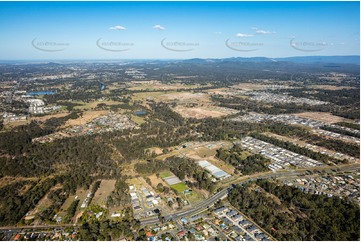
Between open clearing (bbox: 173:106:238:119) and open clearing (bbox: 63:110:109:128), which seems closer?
open clearing (bbox: 63:110:109:128)

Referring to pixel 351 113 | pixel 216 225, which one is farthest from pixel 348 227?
pixel 351 113

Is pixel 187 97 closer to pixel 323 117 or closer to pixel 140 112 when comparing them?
pixel 140 112

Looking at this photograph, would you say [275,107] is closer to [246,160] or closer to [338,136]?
[338,136]

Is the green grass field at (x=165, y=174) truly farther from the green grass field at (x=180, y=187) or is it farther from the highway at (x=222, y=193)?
the highway at (x=222, y=193)

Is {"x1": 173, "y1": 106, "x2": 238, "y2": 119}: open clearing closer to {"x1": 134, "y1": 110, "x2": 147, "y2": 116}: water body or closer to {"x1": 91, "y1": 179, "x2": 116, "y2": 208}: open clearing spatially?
{"x1": 134, "y1": 110, "x2": 147, "y2": 116}: water body

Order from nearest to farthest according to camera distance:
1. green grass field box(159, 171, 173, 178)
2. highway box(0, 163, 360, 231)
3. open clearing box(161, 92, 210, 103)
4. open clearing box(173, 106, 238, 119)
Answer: highway box(0, 163, 360, 231) → green grass field box(159, 171, 173, 178) → open clearing box(173, 106, 238, 119) → open clearing box(161, 92, 210, 103)

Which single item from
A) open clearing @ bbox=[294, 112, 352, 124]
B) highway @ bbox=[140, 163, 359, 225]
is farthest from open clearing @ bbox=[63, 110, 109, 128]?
open clearing @ bbox=[294, 112, 352, 124]

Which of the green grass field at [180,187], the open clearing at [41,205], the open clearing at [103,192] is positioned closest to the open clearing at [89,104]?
the open clearing at [103,192]

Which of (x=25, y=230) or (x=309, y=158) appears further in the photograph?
(x=309, y=158)
